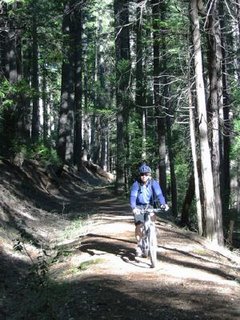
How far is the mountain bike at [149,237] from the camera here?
9.99 metres

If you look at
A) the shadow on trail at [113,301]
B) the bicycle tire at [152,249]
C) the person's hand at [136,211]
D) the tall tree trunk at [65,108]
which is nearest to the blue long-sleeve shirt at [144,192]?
the person's hand at [136,211]

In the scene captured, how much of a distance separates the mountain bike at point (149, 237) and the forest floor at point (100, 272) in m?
0.23

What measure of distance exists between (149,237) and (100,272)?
117 cm

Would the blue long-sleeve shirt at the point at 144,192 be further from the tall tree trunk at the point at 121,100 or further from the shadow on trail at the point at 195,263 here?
the tall tree trunk at the point at 121,100

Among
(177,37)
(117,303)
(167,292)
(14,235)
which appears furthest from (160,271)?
(177,37)

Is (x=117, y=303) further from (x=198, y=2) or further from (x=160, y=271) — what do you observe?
(x=198, y=2)

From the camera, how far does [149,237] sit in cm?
1018

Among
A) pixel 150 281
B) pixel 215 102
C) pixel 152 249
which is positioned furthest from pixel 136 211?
pixel 215 102

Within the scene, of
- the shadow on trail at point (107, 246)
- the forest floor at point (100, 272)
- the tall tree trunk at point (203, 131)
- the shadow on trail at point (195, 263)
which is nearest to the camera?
the forest floor at point (100, 272)

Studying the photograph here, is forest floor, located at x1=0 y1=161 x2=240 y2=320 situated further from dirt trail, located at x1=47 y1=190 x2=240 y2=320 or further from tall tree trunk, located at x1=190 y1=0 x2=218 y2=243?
tall tree trunk, located at x1=190 y1=0 x2=218 y2=243

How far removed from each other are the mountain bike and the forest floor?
0.23m

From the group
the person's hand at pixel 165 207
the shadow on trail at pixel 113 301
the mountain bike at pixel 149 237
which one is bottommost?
the shadow on trail at pixel 113 301

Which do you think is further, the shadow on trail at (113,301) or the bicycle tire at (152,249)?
the bicycle tire at (152,249)

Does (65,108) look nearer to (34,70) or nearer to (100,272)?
(34,70)
